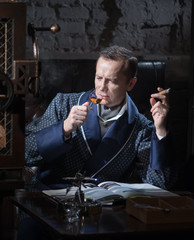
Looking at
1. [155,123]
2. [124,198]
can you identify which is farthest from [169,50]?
Answer: [124,198]

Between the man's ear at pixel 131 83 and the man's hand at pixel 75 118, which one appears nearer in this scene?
the man's hand at pixel 75 118

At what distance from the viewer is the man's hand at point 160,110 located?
3.38m

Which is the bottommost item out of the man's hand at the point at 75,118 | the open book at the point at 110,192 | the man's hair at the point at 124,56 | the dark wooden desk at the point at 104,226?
the dark wooden desk at the point at 104,226

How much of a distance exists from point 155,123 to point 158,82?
0.91ft

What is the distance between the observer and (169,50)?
3.44 m

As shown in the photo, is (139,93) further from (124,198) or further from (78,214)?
(78,214)

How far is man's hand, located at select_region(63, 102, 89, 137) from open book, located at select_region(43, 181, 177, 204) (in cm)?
47

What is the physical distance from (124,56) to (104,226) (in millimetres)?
1496

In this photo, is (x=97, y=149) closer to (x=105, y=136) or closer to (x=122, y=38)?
(x=105, y=136)

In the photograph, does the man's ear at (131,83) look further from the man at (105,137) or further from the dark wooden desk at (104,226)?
the dark wooden desk at (104,226)

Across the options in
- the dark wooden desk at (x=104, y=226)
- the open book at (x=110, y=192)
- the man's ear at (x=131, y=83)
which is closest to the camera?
the dark wooden desk at (x=104, y=226)

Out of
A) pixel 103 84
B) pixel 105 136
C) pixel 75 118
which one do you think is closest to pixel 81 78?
pixel 103 84

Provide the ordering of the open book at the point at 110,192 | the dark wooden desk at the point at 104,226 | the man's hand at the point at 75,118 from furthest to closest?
the man's hand at the point at 75,118, the open book at the point at 110,192, the dark wooden desk at the point at 104,226

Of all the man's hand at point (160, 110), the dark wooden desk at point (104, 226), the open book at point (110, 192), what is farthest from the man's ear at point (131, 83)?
the dark wooden desk at point (104, 226)
